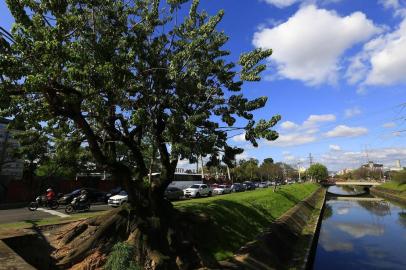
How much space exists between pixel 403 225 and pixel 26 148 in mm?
38760

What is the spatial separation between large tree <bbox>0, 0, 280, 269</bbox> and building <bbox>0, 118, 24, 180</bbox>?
22384 millimetres

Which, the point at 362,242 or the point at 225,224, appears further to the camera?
the point at 362,242

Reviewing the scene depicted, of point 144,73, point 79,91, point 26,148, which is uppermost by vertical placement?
point 144,73

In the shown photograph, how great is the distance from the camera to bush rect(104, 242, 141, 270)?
1338 cm

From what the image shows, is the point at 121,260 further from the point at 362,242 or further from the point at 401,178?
the point at 401,178

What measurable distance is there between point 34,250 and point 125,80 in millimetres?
7071

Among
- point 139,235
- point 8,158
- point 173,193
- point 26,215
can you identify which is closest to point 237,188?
point 173,193

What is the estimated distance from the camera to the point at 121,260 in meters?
13.6

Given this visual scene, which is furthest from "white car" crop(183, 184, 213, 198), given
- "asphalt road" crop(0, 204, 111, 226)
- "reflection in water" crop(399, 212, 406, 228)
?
"reflection in water" crop(399, 212, 406, 228)

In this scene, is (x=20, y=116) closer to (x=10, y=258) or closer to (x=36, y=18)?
(x=36, y=18)

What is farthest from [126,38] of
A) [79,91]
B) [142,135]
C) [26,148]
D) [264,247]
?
[264,247]

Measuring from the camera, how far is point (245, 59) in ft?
54.4

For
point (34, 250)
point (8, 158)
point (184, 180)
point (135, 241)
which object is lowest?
point (34, 250)

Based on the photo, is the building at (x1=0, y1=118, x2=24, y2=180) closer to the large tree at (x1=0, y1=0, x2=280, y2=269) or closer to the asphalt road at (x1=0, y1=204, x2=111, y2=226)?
the asphalt road at (x1=0, y1=204, x2=111, y2=226)
